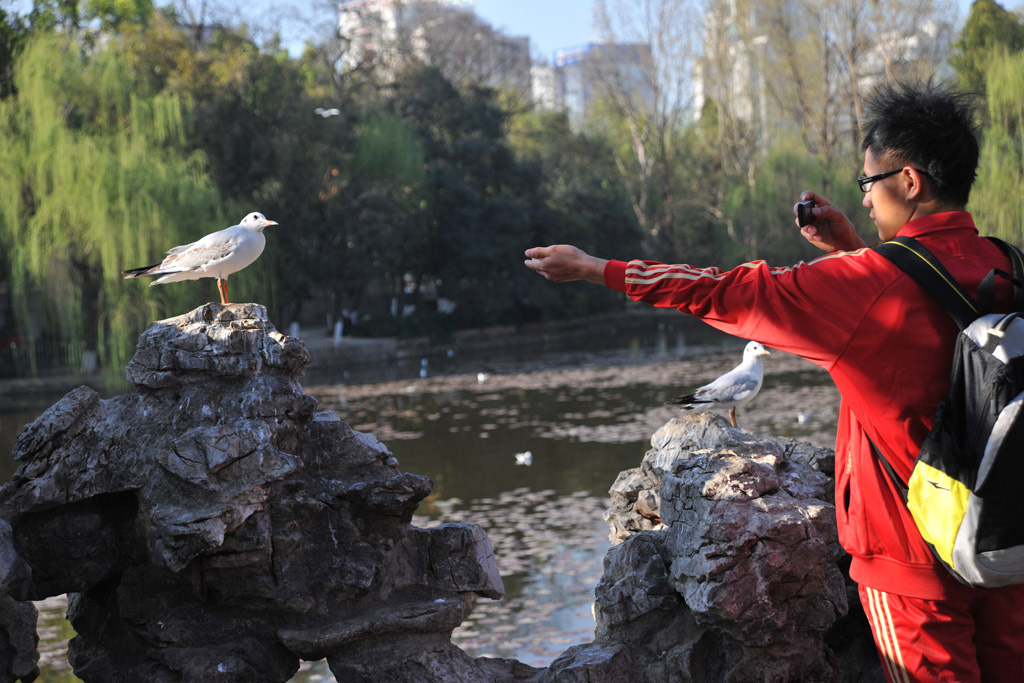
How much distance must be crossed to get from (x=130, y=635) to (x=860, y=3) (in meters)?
29.7

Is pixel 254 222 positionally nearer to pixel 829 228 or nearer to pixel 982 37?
pixel 829 228

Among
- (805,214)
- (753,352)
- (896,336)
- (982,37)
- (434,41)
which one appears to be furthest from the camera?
(434,41)

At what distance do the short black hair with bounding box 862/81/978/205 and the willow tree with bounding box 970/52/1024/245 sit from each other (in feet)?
53.5

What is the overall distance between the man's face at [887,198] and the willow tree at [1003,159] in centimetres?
1634

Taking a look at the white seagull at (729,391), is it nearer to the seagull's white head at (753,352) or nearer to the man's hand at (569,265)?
the seagull's white head at (753,352)

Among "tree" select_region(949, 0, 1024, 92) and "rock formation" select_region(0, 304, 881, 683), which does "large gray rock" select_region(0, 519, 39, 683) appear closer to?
"rock formation" select_region(0, 304, 881, 683)

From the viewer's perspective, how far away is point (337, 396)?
15.1m

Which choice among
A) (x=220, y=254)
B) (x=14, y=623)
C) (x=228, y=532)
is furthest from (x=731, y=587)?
(x=220, y=254)

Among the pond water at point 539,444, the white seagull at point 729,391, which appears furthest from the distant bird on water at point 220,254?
the white seagull at point 729,391

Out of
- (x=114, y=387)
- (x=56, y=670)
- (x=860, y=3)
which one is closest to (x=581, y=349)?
(x=114, y=387)

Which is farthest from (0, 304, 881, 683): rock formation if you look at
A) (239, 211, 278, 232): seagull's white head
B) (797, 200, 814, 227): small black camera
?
(239, 211, 278, 232): seagull's white head

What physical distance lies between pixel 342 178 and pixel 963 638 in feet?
75.0

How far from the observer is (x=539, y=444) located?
34.2 ft

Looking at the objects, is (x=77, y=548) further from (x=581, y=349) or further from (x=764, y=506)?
(x=581, y=349)
